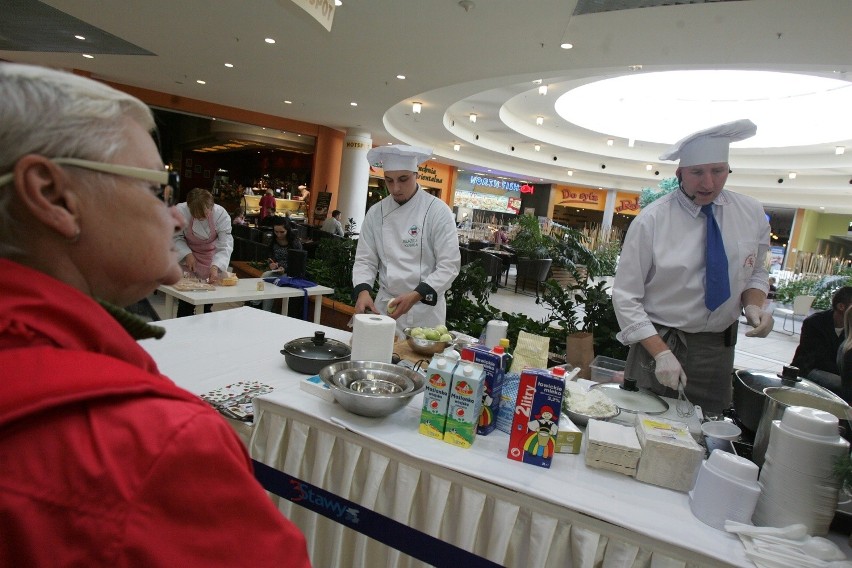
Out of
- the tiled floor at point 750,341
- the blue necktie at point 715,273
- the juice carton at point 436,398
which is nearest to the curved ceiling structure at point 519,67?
the juice carton at point 436,398

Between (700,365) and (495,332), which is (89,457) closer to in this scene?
(495,332)

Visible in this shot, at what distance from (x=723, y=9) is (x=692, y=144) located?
2.78m

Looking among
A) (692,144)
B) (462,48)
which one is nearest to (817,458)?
(692,144)

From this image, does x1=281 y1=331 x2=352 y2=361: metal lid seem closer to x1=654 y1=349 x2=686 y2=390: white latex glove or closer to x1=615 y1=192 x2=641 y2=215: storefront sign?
x1=654 y1=349 x2=686 y2=390: white latex glove

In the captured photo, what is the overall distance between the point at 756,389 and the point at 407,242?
6.19 feet

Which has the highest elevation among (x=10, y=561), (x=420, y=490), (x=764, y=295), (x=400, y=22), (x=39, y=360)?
(x=400, y=22)

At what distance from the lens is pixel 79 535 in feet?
1.71

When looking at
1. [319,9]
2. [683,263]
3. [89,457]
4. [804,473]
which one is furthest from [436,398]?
[319,9]

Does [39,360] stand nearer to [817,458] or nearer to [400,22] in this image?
[817,458]

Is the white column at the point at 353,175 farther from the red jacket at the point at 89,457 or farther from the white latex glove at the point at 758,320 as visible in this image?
the red jacket at the point at 89,457

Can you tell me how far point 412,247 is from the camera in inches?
117

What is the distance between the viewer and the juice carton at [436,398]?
142 centimetres

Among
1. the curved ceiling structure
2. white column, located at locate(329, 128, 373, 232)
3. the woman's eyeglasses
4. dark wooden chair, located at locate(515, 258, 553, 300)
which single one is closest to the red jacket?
the woman's eyeglasses

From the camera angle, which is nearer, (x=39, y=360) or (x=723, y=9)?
(x=39, y=360)
